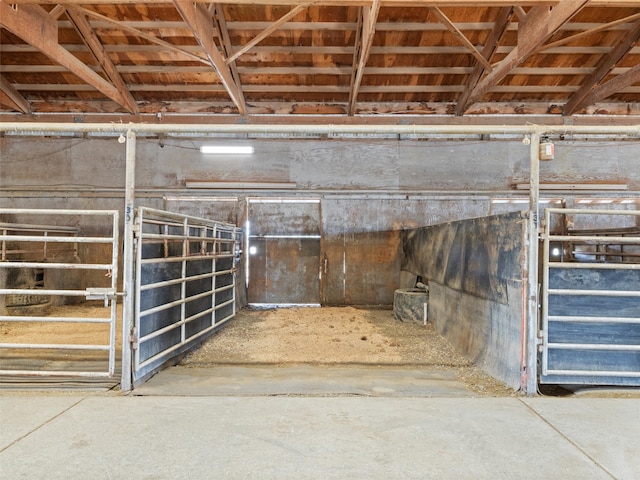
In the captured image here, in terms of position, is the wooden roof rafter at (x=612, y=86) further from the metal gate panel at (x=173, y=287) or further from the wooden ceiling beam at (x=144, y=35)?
the metal gate panel at (x=173, y=287)

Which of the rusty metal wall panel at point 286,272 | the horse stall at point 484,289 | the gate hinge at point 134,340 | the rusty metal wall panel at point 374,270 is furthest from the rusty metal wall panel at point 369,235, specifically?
the gate hinge at point 134,340

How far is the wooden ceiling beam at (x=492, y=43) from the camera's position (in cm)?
522

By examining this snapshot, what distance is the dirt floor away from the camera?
3754 mm

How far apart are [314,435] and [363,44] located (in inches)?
190

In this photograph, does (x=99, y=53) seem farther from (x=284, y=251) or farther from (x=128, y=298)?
(x=128, y=298)

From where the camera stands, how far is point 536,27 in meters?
4.73

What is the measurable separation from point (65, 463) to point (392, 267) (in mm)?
6129

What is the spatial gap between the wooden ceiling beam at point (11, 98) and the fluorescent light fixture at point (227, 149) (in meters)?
3.34

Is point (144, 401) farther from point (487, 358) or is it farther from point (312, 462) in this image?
point (487, 358)

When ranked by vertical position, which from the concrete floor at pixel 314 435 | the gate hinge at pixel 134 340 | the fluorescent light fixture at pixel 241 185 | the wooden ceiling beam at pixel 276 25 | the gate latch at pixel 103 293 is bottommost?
the concrete floor at pixel 314 435

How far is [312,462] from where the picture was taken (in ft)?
6.08

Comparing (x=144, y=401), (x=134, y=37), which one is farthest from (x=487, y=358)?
(x=134, y=37)

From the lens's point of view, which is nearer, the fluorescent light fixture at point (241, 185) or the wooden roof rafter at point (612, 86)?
the wooden roof rafter at point (612, 86)

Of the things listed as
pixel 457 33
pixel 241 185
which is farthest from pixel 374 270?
pixel 457 33
